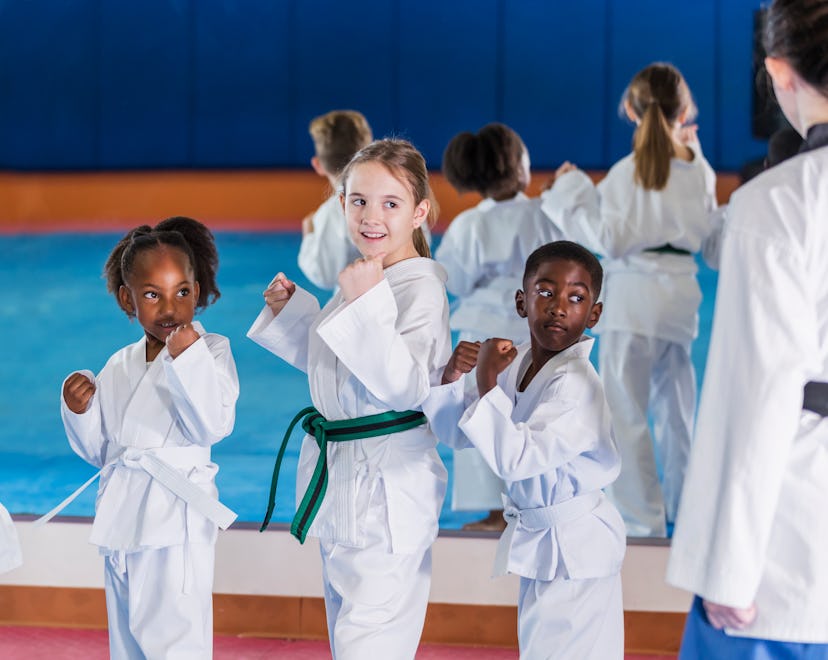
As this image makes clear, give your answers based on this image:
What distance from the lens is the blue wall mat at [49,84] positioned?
17.2 feet

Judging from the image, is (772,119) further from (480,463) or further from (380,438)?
(380,438)

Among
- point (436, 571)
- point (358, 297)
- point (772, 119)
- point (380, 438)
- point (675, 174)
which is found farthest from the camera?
point (772, 119)

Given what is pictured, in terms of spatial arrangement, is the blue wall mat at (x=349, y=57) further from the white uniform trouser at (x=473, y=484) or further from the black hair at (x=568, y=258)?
the black hair at (x=568, y=258)

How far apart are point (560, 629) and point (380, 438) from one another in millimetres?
485

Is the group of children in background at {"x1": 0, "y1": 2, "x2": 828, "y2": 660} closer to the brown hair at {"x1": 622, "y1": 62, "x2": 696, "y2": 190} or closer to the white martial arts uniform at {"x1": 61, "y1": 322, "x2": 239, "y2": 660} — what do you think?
the white martial arts uniform at {"x1": 61, "y1": 322, "x2": 239, "y2": 660}

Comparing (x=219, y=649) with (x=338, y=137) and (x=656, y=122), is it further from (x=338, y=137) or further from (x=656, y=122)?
(x=656, y=122)

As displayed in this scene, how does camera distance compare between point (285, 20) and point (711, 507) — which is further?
point (285, 20)

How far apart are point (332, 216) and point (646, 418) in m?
1.20

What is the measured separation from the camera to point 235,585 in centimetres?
288

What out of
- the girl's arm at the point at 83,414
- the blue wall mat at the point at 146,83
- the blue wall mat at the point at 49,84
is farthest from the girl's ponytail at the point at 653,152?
the blue wall mat at the point at 49,84

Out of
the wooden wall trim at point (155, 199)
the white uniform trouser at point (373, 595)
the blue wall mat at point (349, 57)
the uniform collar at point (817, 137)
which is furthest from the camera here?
the wooden wall trim at point (155, 199)

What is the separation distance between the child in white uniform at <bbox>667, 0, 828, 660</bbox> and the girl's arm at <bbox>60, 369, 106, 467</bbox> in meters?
1.26

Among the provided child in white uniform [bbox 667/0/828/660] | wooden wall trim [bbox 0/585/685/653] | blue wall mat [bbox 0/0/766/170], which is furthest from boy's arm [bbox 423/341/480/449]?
blue wall mat [bbox 0/0/766/170]

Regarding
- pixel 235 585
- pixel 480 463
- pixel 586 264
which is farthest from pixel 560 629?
pixel 480 463
